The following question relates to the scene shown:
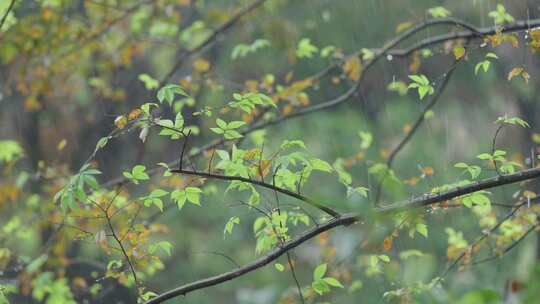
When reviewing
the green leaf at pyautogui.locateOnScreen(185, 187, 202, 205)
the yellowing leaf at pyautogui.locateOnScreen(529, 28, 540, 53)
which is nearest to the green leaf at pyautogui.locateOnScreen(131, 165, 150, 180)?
the green leaf at pyautogui.locateOnScreen(185, 187, 202, 205)

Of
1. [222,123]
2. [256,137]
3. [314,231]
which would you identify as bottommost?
[256,137]

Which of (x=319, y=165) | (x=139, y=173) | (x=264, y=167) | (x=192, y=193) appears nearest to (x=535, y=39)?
(x=319, y=165)

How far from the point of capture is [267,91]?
4.70 metres

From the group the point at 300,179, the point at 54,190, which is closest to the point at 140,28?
A: the point at 54,190

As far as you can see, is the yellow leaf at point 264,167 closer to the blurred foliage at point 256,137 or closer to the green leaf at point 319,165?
the blurred foliage at point 256,137

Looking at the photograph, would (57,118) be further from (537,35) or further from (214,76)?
(537,35)

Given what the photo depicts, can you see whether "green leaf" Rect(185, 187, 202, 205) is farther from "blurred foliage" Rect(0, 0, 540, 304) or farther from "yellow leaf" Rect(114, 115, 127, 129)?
"yellow leaf" Rect(114, 115, 127, 129)

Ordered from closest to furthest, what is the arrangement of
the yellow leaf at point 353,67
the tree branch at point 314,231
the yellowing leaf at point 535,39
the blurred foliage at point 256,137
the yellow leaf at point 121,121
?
the tree branch at point 314,231
the yellow leaf at point 121,121
the yellowing leaf at point 535,39
the blurred foliage at point 256,137
the yellow leaf at point 353,67

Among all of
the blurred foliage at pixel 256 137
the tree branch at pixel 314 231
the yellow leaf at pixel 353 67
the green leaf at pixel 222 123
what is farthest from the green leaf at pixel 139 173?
the yellow leaf at pixel 353 67

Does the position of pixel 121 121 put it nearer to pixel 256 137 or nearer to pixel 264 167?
pixel 264 167

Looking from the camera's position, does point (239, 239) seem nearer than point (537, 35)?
No

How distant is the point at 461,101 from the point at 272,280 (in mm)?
3443

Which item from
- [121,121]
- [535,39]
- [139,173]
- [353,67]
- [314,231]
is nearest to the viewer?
[314,231]

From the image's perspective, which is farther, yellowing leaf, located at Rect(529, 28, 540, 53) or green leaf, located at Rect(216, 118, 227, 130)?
yellowing leaf, located at Rect(529, 28, 540, 53)
